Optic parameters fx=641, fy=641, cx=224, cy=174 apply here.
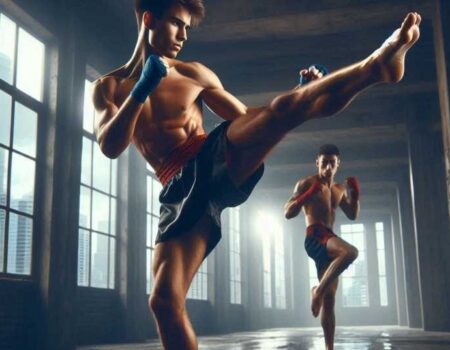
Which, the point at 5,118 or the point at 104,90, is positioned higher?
the point at 5,118

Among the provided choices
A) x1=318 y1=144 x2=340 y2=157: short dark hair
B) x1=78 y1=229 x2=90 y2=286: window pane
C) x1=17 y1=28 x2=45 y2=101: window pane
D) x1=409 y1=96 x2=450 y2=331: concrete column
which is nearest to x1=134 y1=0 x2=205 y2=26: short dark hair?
x1=318 y1=144 x2=340 y2=157: short dark hair

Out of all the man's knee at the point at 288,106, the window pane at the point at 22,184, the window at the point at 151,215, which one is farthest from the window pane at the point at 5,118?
the man's knee at the point at 288,106

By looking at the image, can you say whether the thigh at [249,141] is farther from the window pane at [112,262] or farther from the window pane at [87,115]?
the window pane at [112,262]

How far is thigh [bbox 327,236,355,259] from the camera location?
15.1ft

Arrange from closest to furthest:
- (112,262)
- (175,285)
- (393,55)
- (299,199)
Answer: (393,55) < (175,285) < (299,199) < (112,262)

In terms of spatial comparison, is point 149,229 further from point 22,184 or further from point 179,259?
point 179,259

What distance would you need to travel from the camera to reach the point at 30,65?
6.75m

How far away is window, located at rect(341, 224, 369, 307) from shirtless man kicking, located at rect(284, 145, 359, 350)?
18652 mm

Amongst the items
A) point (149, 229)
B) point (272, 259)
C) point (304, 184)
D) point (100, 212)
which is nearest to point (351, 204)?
point (304, 184)

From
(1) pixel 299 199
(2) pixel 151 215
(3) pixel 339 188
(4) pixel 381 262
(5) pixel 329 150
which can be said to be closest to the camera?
(1) pixel 299 199

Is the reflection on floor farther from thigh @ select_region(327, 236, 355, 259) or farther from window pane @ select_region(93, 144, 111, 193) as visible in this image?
window pane @ select_region(93, 144, 111, 193)

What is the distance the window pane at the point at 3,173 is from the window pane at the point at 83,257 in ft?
5.38

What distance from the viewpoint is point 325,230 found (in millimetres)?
4883

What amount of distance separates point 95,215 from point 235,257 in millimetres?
7773
